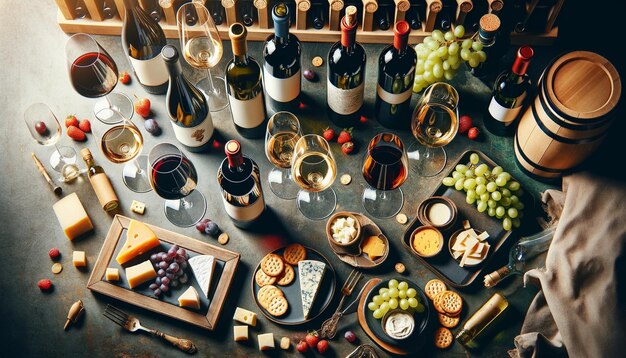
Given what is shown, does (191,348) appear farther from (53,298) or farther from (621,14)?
(621,14)

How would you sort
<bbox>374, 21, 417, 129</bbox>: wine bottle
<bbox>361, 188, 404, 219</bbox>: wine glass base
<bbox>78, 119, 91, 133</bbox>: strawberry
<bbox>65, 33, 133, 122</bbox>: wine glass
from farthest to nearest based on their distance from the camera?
<bbox>78, 119, 91, 133</bbox>: strawberry < <bbox>361, 188, 404, 219</bbox>: wine glass base < <bbox>65, 33, 133, 122</bbox>: wine glass < <bbox>374, 21, 417, 129</bbox>: wine bottle

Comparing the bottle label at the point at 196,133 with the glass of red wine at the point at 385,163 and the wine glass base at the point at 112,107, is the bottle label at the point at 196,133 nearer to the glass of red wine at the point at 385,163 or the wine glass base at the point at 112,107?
the wine glass base at the point at 112,107

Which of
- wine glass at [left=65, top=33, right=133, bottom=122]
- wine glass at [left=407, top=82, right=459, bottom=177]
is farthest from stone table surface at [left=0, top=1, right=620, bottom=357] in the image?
wine glass at [left=65, top=33, right=133, bottom=122]

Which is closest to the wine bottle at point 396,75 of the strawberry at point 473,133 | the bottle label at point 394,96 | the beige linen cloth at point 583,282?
the bottle label at point 394,96

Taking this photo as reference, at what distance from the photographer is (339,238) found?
6.04 feet

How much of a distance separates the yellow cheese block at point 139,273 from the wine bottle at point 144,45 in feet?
2.08

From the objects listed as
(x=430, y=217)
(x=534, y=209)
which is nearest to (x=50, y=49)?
(x=430, y=217)

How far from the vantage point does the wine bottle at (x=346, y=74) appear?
1742 millimetres

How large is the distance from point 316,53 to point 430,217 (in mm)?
737

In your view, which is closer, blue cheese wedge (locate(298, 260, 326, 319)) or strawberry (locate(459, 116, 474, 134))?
blue cheese wedge (locate(298, 260, 326, 319))

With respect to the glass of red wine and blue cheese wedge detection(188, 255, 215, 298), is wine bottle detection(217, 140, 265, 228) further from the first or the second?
the glass of red wine

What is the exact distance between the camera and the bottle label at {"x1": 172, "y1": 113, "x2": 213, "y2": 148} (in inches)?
74.7

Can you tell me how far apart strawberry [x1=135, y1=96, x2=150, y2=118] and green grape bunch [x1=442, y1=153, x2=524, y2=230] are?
1.06m

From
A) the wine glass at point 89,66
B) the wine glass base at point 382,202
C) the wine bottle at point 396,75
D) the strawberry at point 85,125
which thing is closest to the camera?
the wine bottle at point 396,75
